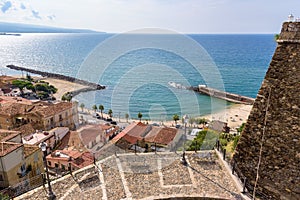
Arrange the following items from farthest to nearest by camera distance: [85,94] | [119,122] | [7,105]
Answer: [85,94]
[119,122]
[7,105]

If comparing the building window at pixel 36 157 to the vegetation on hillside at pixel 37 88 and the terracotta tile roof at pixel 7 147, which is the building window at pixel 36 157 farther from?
the vegetation on hillside at pixel 37 88

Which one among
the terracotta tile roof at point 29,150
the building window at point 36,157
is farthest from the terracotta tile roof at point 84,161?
the terracotta tile roof at point 29,150

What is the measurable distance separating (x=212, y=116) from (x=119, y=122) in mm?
13330

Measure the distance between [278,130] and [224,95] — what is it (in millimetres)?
39996

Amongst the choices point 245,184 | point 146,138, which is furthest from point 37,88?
point 245,184

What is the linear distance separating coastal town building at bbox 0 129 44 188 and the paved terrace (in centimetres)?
317

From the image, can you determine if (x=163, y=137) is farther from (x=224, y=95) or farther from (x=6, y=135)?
(x=224, y=95)

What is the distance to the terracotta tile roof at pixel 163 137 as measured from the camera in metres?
18.4

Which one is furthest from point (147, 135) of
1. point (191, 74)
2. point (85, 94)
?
point (191, 74)

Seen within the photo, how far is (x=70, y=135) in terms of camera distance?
19906 mm

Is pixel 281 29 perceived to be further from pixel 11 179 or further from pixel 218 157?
pixel 11 179

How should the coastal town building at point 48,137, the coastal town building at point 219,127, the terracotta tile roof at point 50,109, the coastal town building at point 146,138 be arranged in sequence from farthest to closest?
the coastal town building at point 219,127 → the terracotta tile roof at point 50,109 → the coastal town building at point 146,138 → the coastal town building at point 48,137

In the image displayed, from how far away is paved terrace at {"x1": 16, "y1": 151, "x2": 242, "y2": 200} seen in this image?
773 centimetres

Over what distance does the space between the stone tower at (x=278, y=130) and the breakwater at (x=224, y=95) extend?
38.3 m
